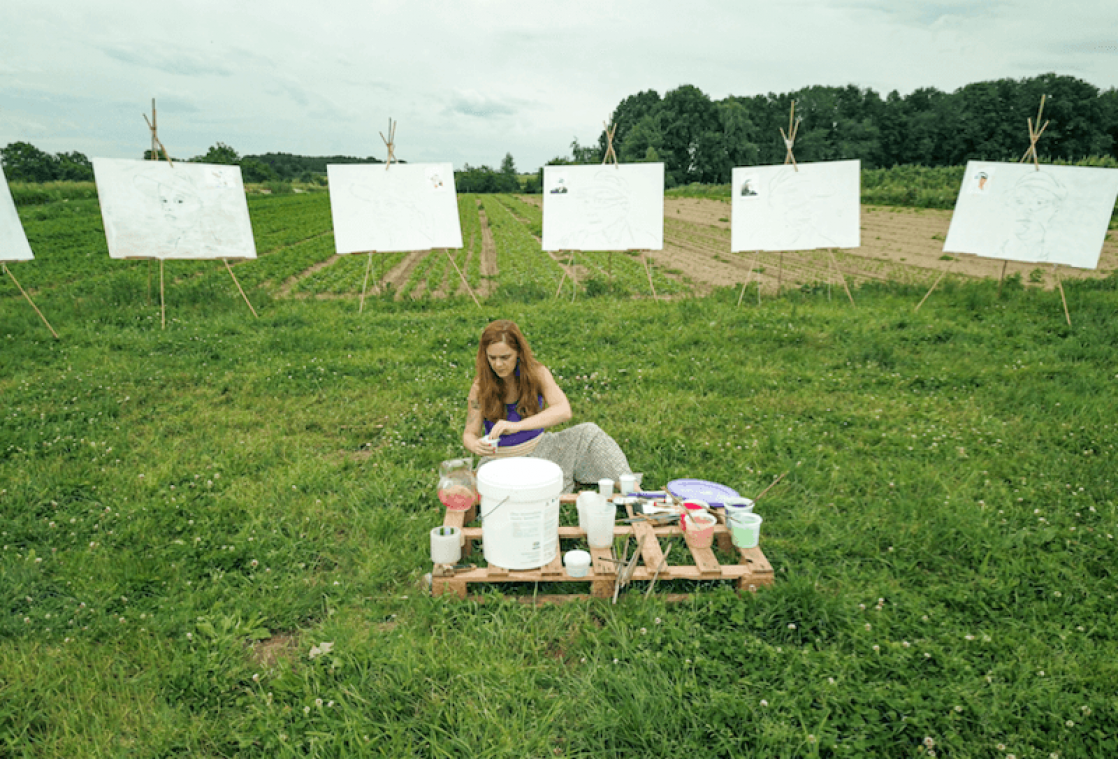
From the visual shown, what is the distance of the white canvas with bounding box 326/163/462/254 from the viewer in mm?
11852

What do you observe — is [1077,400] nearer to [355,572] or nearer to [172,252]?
[355,572]

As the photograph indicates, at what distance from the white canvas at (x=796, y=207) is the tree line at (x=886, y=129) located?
58801mm

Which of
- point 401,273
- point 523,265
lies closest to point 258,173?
point 401,273

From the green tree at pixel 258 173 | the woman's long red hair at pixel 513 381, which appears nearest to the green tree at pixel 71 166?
the green tree at pixel 258 173

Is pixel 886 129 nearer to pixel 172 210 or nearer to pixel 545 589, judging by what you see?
pixel 172 210

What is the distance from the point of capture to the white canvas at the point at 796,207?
11.8 meters

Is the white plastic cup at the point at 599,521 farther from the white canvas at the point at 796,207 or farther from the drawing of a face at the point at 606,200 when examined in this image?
the drawing of a face at the point at 606,200

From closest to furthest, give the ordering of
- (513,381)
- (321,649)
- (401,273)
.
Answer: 1. (321,649)
2. (513,381)
3. (401,273)

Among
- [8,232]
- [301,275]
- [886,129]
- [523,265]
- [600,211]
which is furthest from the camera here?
[886,129]

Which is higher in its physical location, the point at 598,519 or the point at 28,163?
the point at 28,163

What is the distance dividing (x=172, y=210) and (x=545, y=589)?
10.6 meters

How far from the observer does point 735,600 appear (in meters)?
3.71

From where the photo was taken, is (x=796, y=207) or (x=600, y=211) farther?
(x=600, y=211)

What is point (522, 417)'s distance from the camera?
15.4 feet
